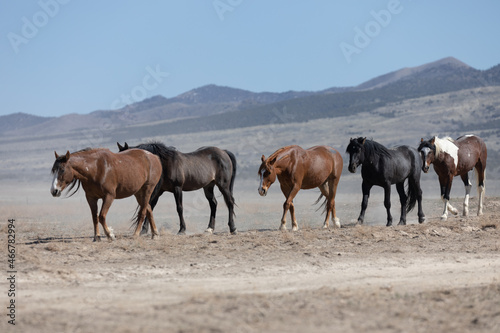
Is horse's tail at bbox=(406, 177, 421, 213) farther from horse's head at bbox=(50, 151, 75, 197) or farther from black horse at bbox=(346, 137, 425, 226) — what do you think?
horse's head at bbox=(50, 151, 75, 197)

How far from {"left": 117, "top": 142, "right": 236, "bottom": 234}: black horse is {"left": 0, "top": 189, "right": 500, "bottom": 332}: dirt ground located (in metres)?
1.21

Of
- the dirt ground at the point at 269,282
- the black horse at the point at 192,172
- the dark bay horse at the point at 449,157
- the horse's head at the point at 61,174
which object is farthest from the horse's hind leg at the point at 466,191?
the horse's head at the point at 61,174

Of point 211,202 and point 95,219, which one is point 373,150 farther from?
point 95,219

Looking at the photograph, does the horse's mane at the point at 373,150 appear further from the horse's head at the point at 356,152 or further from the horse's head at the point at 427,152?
the horse's head at the point at 427,152

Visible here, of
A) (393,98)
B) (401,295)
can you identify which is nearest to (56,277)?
(401,295)

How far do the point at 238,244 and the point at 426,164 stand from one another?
20.9ft

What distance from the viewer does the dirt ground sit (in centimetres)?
724

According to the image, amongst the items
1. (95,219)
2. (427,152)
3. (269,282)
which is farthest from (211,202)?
(269,282)

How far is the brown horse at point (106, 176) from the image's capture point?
12.5 metres

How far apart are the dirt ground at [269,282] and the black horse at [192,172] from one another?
121 cm

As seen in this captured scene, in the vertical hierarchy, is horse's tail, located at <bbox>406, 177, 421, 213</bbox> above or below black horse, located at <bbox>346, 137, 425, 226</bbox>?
below

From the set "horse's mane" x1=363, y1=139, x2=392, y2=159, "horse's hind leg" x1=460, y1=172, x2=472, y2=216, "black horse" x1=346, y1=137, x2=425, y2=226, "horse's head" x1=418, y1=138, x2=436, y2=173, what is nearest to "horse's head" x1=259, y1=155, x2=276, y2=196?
"black horse" x1=346, y1=137, x2=425, y2=226

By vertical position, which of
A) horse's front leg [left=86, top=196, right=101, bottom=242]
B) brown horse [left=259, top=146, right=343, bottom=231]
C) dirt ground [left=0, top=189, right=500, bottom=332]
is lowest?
dirt ground [left=0, top=189, right=500, bottom=332]

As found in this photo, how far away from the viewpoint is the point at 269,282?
9.57 meters
